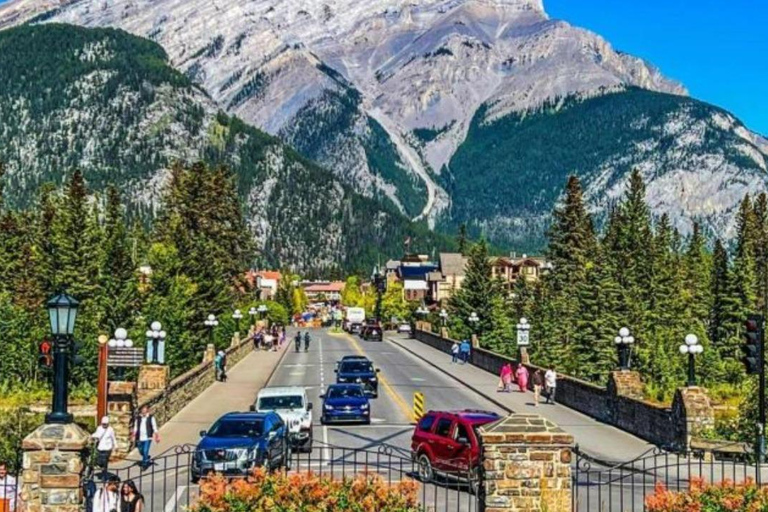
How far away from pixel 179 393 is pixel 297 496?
26978mm

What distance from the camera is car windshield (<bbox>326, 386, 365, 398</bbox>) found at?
37.3m

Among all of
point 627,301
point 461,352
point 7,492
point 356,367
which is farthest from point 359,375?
point 7,492

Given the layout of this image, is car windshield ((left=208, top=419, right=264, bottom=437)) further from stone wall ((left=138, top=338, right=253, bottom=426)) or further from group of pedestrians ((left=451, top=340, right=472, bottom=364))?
group of pedestrians ((left=451, top=340, right=472, bottom=364))

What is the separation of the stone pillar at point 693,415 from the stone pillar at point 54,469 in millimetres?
17015

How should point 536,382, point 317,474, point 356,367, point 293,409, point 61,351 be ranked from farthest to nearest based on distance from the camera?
point 356,367 → point 536,382 → point 293,409 → point 317,474 → point 61,351

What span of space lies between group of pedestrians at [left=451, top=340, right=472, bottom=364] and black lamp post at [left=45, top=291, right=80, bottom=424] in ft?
168

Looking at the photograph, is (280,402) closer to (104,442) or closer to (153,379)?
(153,379)

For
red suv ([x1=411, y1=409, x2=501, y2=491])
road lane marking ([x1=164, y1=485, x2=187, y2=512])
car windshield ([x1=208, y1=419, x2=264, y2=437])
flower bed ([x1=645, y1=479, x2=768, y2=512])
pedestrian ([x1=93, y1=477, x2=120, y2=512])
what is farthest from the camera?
car windshield ([x1=208, y1=419, x2=264, y2=437])

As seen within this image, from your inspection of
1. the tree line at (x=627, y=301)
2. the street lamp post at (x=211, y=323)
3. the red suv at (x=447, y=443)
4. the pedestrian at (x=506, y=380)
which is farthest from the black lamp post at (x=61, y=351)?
the street lamp post at (x=211, y=323)

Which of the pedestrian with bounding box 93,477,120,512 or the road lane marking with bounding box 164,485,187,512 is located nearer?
the pedestrian with bounding box 93,477,120,512

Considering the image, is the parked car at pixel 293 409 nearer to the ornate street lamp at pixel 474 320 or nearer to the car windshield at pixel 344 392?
the car windshield at pixel 344 392

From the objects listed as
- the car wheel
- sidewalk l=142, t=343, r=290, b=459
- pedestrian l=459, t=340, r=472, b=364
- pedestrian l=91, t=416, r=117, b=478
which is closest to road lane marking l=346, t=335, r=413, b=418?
sidewalk l=142, t=343, r=290, b=459

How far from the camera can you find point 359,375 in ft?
156

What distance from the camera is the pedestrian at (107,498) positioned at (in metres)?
16.8
